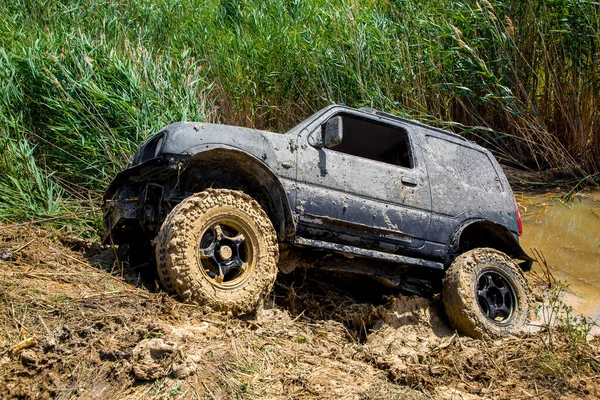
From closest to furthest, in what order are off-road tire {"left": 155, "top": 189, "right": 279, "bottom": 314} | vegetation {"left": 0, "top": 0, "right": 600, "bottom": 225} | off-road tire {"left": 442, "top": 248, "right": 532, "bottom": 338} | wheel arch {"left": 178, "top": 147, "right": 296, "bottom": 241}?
off-road tire {"left": 155, "top": 189, "right": 279, "bottom": 314}
wheel arch {"left": 178, "top": 147, "right": 296, "bottom": 241}
off-road tire {"left": 442, "top": 248, "right": 532, "bottom": 338}
vegetation {"left": 0, "top": 0, "right": 600, "bottom": 225}

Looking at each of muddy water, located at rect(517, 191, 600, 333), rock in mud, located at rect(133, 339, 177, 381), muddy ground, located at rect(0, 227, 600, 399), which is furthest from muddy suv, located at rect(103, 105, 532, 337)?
muddy water, located at rect(517, 191, 600, 333)

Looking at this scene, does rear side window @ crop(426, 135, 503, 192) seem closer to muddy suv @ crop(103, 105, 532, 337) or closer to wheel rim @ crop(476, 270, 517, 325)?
muddy suv @ crop(103, 105, 532, 337)

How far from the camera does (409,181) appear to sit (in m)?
6.02

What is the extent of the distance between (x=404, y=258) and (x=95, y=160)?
11.7 feet

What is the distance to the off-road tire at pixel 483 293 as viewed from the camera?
5863 mm

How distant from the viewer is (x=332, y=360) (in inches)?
180

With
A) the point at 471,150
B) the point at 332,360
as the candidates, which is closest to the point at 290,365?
the point at 332,360

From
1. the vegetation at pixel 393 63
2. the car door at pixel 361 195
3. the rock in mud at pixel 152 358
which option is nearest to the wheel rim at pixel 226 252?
the car door at pixel 361 195

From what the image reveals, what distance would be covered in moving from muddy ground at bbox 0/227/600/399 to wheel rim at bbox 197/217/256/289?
13.3 inches

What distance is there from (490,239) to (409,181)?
128 centimetres

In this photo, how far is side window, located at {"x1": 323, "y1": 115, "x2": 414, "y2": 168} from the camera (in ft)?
20.8

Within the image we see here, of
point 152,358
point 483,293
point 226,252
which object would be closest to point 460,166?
point 483,293

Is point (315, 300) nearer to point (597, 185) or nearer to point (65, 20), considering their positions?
point (597, 185)

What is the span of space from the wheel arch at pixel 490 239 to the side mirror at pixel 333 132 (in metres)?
1.75
